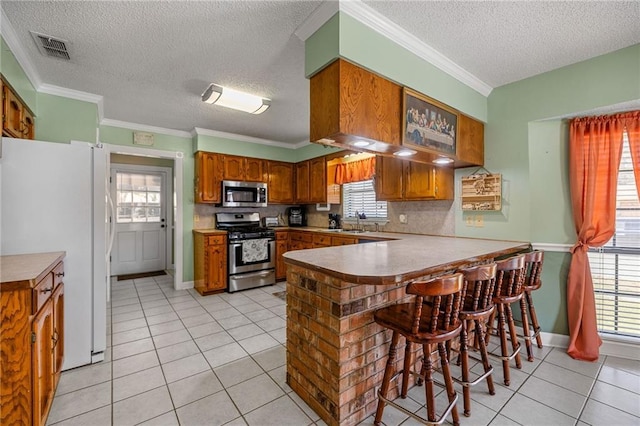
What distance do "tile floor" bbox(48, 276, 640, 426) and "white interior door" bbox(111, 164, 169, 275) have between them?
3.23 m

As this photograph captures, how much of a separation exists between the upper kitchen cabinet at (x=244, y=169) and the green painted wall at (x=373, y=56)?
3.17m

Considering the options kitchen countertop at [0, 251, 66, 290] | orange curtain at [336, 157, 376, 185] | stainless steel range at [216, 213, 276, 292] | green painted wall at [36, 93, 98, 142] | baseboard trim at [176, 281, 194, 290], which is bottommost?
baseboard trim at [176, 281, 194, 290]

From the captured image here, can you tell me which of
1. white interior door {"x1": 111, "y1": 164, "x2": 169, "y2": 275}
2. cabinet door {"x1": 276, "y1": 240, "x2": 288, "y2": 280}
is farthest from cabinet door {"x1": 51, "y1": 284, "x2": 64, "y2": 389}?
white interior door {"x1": 111, "y1": 164, "x2": 169, "y2": 275}

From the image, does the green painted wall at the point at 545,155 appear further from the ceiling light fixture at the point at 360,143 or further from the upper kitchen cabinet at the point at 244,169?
the upper kitchen cabinet at the point at 244,169

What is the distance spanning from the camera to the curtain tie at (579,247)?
255 cm

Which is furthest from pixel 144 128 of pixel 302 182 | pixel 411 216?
pixel 411 216

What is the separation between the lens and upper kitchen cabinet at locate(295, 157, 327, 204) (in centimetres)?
511

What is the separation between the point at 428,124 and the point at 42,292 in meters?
2.97

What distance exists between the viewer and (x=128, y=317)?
3.41m

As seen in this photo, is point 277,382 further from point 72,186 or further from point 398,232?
point 398,232

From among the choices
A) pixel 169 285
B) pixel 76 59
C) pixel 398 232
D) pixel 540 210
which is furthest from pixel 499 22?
pixel 169 285

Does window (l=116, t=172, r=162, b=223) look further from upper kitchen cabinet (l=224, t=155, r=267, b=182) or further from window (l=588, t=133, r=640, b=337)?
window (l=588, t=133, r=640, b=337)

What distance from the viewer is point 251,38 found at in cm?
216

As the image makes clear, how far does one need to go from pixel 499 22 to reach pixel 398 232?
2699 mm
